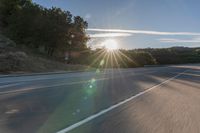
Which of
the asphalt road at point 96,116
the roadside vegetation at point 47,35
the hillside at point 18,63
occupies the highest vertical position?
the roadside vegetation at point 47,35

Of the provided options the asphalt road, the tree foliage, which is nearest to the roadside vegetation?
the tree foliage

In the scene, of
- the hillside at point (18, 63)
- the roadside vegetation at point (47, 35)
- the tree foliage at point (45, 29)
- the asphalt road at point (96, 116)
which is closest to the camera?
the asphalt road at point (96, 116)

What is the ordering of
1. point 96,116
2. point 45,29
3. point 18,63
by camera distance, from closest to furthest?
point 96,116 < point 18,63 < point 45,29

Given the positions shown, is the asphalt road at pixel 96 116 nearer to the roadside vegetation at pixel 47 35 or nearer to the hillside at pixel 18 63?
the hillside at pixel 18 63

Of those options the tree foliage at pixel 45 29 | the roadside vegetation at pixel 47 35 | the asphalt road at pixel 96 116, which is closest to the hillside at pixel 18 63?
the roadside vegetation at pixel 47 35

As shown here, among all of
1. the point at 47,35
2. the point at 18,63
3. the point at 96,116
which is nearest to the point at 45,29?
the point at 47,35

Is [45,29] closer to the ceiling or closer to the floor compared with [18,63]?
closer to the ceiling

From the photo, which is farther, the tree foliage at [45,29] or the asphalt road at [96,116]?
the tree foliage at [45,29]

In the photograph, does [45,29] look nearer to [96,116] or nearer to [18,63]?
[18,63]

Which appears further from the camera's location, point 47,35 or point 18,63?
point 47,35

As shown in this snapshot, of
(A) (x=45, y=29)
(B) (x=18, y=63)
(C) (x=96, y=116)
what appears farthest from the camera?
(A) (x=45, y=29)

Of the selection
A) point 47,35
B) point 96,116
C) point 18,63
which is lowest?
point 96,116

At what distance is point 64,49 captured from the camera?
60750 millimetres

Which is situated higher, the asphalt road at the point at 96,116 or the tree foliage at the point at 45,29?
the tree foliage at the point at 45,29
